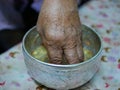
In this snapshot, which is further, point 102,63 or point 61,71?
point 102,63

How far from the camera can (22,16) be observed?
3.04ft

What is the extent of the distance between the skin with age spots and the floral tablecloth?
0.11 metres

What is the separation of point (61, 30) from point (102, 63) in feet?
0.70

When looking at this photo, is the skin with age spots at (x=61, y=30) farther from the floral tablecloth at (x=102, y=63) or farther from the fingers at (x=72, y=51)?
the floral tablecloth at (x=102, y=63)

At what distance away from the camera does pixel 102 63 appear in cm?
68

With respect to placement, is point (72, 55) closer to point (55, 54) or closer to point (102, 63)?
point (55, 54)

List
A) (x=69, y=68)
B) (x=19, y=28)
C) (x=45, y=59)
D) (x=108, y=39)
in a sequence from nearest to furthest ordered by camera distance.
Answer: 1. (x=69, y=68)
2. (x=45, y=59)
3. (x=108, y=39)
4. (x=19, y=28)

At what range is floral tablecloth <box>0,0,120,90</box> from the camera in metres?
0.61

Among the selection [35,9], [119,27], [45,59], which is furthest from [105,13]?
[45,59]

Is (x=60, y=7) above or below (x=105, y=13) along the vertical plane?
Answer: above

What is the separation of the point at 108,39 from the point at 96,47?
0.16 metres

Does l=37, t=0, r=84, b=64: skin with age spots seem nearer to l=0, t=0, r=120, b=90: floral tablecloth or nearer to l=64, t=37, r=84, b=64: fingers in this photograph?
l=64, t=37, r=84, b=64: fingers

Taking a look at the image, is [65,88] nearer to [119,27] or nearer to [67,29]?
[67,29]

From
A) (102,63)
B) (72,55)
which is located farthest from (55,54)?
(102,63)
